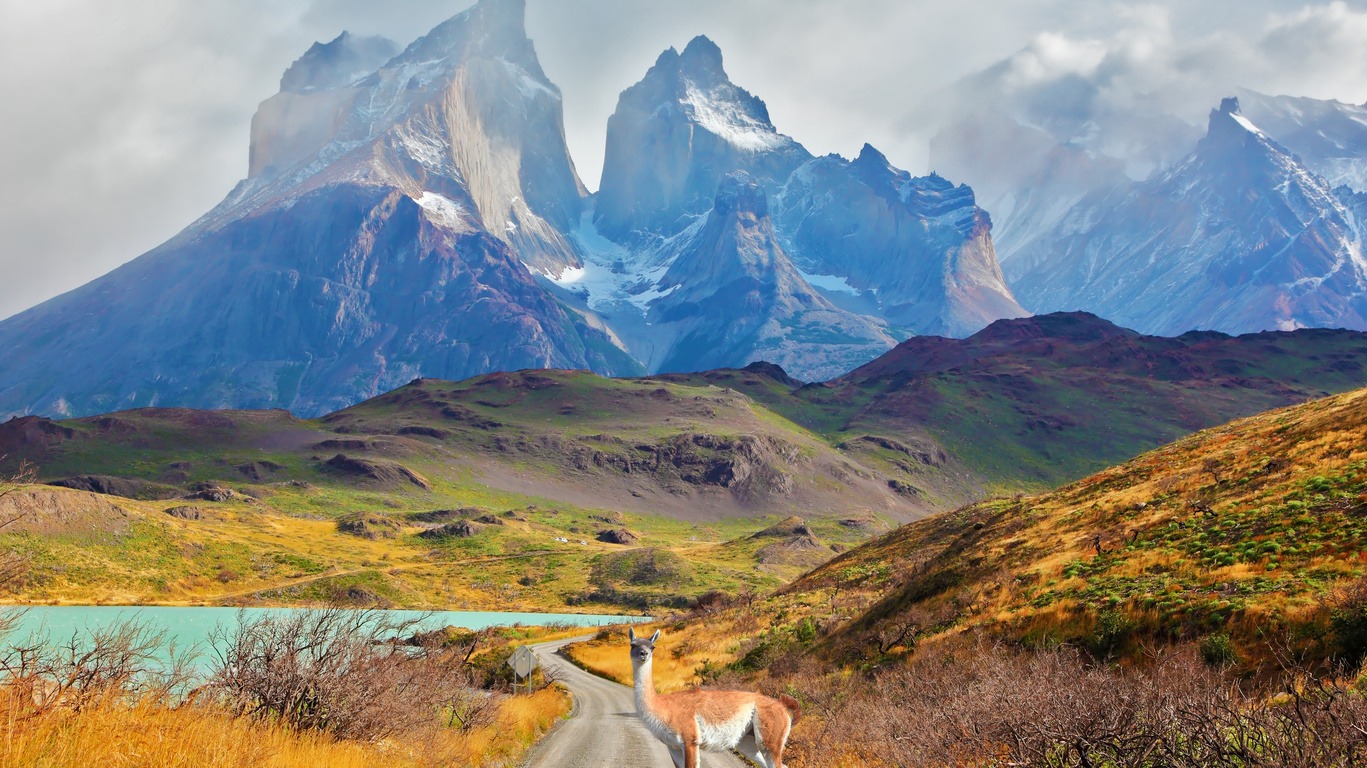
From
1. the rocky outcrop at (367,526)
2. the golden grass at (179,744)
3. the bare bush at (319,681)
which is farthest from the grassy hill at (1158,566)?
the rocky outcrop at (367,526)

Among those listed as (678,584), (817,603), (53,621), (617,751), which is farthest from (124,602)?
(617,751)

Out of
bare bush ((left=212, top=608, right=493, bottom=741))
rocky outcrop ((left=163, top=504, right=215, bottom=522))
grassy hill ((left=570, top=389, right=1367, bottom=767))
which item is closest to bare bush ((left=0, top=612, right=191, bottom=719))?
bare bush ((left=212, top=608, right=493, bottom=741))

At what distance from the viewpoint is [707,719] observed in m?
13.5

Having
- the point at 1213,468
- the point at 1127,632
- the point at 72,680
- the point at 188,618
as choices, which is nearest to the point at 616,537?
the point at 188,618

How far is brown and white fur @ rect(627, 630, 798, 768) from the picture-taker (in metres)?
13.3

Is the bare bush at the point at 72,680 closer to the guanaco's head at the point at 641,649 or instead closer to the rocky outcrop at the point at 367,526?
the guanaco's head at the point at 641,649

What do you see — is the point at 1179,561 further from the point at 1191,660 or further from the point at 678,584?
the point at 678,584

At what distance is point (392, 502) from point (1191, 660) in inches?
7726

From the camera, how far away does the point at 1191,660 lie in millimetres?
16250

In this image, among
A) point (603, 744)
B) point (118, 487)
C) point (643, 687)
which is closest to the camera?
point (643, 687)

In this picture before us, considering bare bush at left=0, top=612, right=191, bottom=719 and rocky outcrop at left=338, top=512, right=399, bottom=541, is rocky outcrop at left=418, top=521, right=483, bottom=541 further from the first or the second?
bare bush at left=0, top=612, right=191, bottom=719

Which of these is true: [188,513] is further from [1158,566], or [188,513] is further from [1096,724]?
[1096,724]

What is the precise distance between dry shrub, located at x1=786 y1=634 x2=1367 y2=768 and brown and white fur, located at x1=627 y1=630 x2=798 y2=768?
210cm

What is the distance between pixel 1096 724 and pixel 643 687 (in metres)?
7.14
